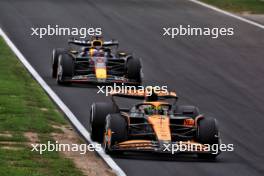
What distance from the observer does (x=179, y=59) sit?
3959cm

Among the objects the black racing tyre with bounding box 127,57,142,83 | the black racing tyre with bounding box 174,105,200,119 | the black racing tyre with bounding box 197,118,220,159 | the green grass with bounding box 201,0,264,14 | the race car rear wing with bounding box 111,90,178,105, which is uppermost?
the green grass with bounding box 201,0,264,14

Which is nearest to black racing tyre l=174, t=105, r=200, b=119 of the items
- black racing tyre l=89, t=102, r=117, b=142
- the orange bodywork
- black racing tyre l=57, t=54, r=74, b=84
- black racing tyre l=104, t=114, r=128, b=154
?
the orange bodywork

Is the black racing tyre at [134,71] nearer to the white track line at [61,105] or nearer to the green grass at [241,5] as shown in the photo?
the white track line at [61,105]

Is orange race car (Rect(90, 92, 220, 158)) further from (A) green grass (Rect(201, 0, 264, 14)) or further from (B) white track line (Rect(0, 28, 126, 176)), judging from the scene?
(A) green grass (Rect(201, 0, 264, 14))

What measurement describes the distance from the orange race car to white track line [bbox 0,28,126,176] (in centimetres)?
44

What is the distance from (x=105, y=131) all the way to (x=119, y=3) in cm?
3218

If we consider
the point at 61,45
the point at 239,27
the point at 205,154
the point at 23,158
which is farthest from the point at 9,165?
the point at 239,27

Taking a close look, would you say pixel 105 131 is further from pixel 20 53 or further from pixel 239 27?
pixel 239 27

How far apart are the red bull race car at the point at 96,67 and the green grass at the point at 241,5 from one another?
69.6 feet

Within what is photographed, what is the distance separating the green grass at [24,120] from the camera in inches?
766

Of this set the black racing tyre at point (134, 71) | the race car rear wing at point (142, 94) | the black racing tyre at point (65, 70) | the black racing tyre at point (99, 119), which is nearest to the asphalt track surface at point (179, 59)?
the black racing tyre at point (65, 70)

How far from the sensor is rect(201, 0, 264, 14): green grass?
177 ft

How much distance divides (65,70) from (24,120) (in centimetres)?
773

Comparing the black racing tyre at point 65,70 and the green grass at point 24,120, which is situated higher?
the black racing tyre at point 65,70
